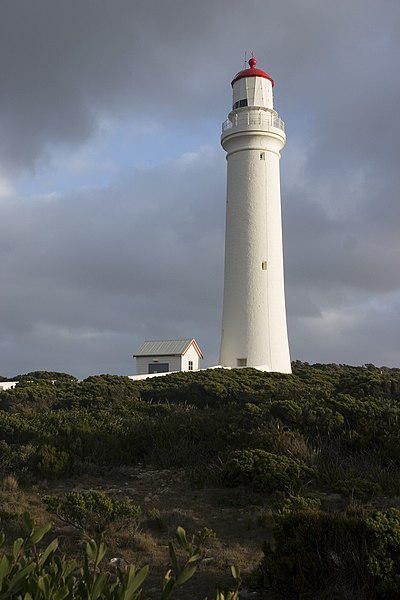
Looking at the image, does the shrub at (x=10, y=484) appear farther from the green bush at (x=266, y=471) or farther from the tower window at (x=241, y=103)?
the tower window at (x=241, y=103)

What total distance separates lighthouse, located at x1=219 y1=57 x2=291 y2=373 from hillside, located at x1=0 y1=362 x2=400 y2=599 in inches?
455

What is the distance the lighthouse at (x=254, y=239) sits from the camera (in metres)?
24.6

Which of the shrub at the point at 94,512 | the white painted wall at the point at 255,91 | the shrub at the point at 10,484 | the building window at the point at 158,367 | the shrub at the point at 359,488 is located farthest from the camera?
the building window at the point at 158,367

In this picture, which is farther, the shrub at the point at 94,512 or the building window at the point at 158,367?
the building window at the point at 158,367

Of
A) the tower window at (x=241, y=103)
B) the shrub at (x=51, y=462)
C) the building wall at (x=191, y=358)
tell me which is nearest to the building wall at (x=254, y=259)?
the tower window at (x=241, y=103)

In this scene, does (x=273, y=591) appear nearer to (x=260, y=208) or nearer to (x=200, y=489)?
(x=200, y=489)

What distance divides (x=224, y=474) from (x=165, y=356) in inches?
815

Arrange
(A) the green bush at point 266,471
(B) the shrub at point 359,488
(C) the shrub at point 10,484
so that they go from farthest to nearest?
(C) the shrub at point 10,484, (A) the green bush at point 266,471, (B) the shrub at point 359,488

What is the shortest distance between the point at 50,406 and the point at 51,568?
40.6 ft

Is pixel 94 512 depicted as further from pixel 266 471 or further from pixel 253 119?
pixel 253 119

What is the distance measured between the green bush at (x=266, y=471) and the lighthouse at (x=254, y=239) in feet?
53.9

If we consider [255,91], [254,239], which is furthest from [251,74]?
[254,239]

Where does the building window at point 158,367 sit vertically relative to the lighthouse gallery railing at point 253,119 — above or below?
below

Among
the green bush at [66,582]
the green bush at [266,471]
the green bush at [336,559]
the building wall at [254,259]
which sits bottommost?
the green bush at [336,559]
